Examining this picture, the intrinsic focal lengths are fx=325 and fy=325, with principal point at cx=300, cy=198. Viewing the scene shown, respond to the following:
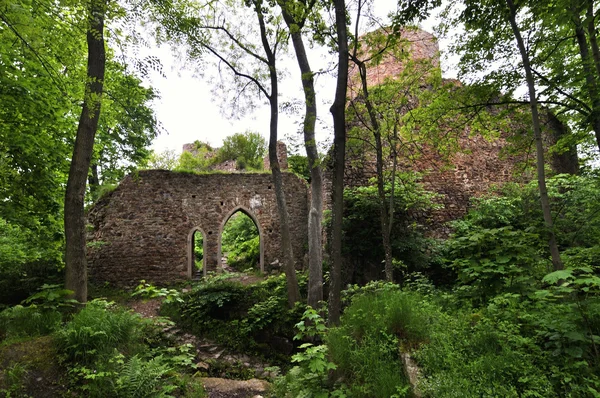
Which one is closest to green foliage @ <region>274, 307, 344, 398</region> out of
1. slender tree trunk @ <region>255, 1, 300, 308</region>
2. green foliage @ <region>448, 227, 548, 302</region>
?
green foliage @ <region>448, 227, 548, 302</region>

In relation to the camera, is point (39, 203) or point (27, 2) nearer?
point (27, 2)

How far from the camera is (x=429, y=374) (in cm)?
291

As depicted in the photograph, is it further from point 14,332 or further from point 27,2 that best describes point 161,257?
point 27,2

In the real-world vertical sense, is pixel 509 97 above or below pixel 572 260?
above

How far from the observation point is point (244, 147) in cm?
2127

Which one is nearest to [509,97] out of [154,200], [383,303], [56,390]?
[383,303]

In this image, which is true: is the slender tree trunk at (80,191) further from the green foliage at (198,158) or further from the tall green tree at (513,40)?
the green foliage at (198,158)

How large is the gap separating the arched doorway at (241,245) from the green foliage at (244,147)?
4.49 meters

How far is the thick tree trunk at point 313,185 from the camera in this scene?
7.12m

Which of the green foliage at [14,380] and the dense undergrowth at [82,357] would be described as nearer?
the green foliage at [14,380]

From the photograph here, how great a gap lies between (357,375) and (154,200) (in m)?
10.3

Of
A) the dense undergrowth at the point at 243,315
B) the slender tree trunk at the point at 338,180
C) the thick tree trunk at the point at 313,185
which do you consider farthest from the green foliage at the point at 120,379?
the thick tree trunk at the point at 313,185

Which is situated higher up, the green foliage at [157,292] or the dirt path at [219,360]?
the green foliage at [157,292]

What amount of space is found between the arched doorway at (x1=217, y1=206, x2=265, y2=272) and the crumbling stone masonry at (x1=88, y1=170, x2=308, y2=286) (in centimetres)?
11
